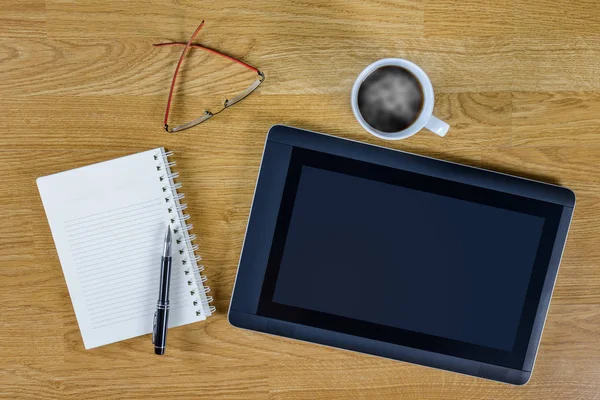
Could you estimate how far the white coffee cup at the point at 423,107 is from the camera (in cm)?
65

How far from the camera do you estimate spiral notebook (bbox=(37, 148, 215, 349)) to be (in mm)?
692

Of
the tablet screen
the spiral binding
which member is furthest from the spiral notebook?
the tablet screen

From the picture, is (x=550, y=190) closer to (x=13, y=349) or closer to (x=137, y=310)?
(x=137, y=310)

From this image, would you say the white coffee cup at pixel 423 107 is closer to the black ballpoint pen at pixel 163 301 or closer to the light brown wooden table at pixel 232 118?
the light brown wooden table at pixel 232 118

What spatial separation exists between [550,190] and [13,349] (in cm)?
79

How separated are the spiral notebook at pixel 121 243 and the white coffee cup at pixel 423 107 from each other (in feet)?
0.91

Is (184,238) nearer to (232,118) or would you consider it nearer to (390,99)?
(232,118)

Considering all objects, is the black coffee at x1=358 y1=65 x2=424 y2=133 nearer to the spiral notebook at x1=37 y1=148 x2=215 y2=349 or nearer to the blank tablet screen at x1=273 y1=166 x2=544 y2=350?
the blank tablet screen at x1=273 y1=166 x2=544 y2=350

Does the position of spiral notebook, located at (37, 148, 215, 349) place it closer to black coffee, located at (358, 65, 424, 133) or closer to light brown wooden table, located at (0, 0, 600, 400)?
light brown wooden table, located at (0, 0, 600, 400)

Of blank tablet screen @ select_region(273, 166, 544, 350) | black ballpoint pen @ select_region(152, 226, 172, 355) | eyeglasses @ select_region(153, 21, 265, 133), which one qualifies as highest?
eyeglasses @ select_region(153, 21, 265, 133)

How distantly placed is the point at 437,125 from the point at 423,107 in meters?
0.03

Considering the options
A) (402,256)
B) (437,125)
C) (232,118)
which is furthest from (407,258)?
(232,118)

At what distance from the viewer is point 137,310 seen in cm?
71

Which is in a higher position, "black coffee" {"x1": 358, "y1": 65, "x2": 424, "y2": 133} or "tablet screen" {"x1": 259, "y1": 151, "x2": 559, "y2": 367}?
"black coffee" {"x1": 358, "y1": 65, "x2": 424, "y2": 133}
